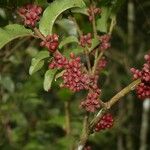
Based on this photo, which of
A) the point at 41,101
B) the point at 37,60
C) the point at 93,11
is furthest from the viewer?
the point at 41,101

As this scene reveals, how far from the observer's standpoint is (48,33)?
144 centimetres

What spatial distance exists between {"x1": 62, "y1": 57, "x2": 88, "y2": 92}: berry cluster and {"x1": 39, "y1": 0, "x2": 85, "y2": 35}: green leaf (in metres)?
0.14

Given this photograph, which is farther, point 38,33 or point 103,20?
point 103,20

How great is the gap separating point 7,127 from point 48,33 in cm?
247

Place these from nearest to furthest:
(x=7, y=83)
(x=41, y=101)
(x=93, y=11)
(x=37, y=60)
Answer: (x=37, y=60), (x=93, y=11), (x=7, y=83), (x=41, y=101)

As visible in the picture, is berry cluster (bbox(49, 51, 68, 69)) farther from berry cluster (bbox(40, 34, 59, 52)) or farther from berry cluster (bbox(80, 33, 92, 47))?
berry cluster (bbox(80, 33, 92, 47))

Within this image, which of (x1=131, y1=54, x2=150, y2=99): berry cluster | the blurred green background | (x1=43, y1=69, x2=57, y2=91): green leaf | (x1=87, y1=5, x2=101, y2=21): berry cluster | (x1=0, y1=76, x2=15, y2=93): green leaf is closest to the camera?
(x1=131, y1=54, x2=150, y2=99): berry cluster

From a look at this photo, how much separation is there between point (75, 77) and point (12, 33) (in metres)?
0.24

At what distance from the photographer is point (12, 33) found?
1428 mm

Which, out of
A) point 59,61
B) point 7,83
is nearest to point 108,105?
point 59,61

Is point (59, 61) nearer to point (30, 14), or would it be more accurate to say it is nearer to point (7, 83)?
point (30, 14)

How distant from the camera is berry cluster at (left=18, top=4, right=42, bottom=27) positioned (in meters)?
1.39

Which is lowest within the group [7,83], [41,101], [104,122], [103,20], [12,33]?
[41,101]

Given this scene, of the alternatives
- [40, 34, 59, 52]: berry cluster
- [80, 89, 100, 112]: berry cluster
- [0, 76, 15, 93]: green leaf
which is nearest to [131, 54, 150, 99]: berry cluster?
[80, 89, 100, 112]: berry cluster
